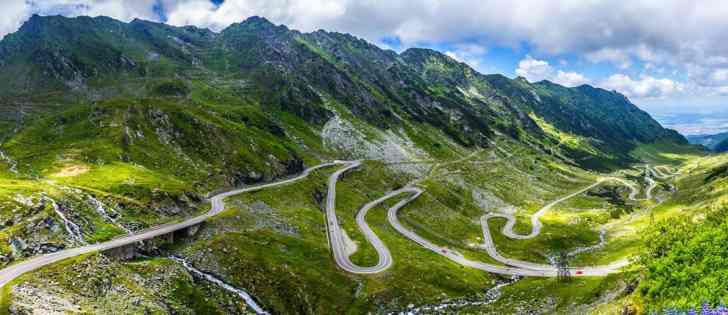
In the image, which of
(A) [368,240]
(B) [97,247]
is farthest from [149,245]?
(A) [368,240]

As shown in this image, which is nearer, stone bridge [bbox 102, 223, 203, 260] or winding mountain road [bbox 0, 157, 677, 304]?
winding mountain road [bbox 0, 157, 677, 304]

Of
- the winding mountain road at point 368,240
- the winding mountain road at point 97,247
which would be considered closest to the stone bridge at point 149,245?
the winding mountain road at point 97,247

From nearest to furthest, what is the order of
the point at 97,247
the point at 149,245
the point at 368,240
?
the point at 97,247 → the point at 149,245 → the point at 368,240

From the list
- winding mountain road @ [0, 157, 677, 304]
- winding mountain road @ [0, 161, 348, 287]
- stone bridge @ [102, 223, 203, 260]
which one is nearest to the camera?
winding mountain road @ [0, 161, 348, 287]

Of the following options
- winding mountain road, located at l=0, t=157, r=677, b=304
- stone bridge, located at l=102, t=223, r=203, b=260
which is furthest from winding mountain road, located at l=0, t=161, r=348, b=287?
stone bridge, located at l=102, t=223, r=203, b=260

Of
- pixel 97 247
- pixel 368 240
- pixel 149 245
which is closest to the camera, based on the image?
pixel 97 247

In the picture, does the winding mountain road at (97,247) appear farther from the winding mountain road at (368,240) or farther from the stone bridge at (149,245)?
the stone bridge at (149,245)

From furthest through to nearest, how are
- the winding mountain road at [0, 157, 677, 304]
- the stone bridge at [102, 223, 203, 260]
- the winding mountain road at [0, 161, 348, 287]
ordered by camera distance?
the stone bridge at [102, 223, 203, 260] < the winding mountain road at [0, 157, 677, 304] < the winding mountain road at [0, 161, 348, 287]

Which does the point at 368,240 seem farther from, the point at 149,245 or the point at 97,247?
the point at 97,247

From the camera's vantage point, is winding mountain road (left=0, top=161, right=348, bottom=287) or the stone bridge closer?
winding mountain road (left=0, top=161, right=348, bottom=287)

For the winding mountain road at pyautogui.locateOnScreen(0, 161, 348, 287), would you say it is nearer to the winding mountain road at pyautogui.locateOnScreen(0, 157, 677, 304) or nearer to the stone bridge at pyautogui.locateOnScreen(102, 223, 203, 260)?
the winding mountain road at pyautogui.locateOnScreen(0, 157, 677, 304)

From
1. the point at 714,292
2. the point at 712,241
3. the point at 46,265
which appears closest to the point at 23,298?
the point at 46,265
